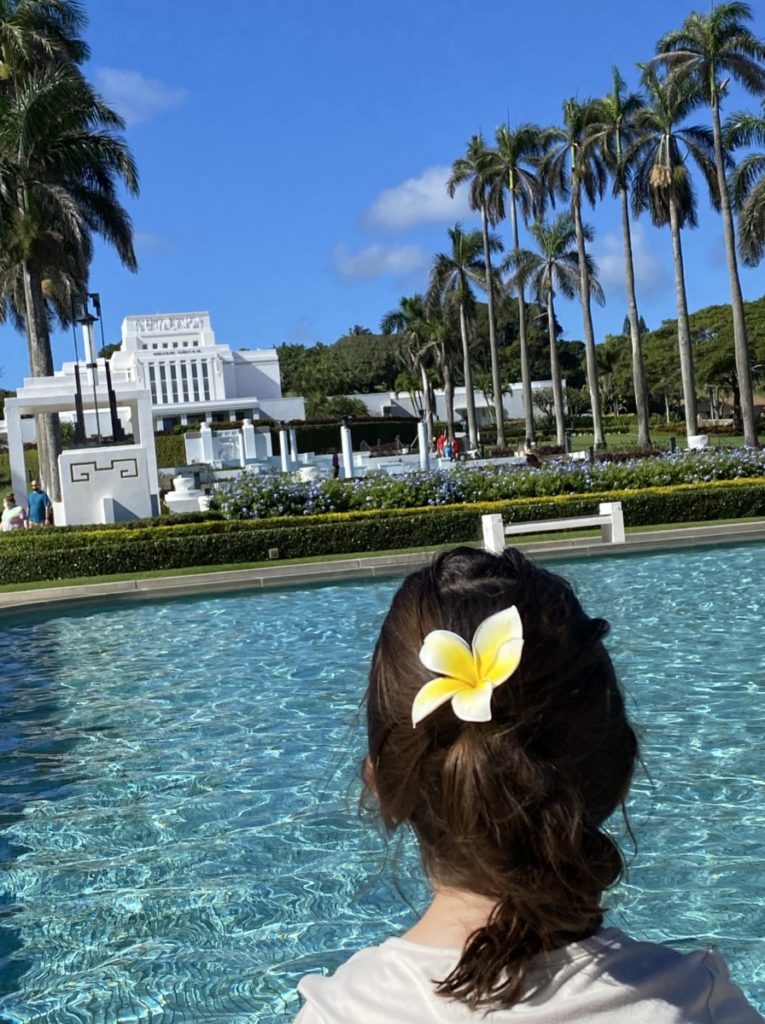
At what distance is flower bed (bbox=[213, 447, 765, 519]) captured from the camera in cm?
2228

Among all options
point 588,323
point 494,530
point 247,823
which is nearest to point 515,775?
point 247,823

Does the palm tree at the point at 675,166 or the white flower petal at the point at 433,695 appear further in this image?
the palm tree at the point at 675,166

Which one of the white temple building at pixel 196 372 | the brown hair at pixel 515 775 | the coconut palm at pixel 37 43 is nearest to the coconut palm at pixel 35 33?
the coconut palm at pixel 37 43

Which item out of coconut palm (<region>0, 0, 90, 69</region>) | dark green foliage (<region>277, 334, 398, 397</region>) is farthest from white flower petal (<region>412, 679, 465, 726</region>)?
dark green foliage (<region>277, 334, 398, 397</region>)

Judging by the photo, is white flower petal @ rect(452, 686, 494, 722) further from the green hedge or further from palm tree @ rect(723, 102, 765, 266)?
palm tree @ rect(723, 102, 765, 266)

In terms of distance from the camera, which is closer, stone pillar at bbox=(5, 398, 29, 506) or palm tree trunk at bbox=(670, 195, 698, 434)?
stone pillar at bbox=(5, 398, 29, 506)

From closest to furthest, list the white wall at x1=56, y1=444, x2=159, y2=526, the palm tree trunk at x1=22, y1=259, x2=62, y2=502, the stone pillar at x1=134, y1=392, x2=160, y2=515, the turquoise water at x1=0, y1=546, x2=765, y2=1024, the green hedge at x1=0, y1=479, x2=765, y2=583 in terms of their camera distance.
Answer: the turquoise water at x1=0, y1=546, x2=765, y2=1024, the green hedge at x1=0, y1=479, x2=765, y2=583, the white wall at x1=56, y1=444, x2=159, y2=526, the stone pillar at x1=134, y1=392, x2=160, y2=515, the palm tree trunk at x1=22, y1=259, x2=62, y2=502

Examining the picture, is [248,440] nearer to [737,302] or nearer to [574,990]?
[737,302]

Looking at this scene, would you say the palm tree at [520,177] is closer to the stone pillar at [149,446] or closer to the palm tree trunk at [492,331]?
the palm tree trunk at [492,331]

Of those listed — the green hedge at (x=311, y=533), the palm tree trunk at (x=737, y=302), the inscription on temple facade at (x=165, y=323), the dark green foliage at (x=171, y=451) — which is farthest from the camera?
the inscription on temple facade at (x=165, y=323)

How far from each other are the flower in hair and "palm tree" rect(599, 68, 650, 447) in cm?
4225

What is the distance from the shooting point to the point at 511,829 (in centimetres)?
137

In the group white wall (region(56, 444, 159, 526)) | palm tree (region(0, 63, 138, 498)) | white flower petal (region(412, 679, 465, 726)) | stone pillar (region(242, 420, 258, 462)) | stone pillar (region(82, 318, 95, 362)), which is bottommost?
white flower petal (region(412, 679, 465, 726))

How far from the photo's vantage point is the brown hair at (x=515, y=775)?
136 cm
